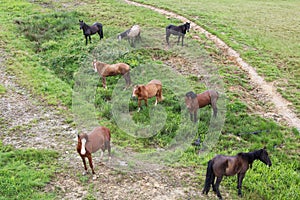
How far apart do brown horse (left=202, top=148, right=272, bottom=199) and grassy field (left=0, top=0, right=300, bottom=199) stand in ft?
2.39

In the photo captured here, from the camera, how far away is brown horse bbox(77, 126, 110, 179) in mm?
7922

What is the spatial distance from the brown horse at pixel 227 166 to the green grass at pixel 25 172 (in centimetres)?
374

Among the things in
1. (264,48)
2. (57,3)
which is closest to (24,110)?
(264,48)

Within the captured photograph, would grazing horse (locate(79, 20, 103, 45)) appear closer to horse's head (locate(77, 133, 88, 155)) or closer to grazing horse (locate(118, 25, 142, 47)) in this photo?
grazing horse (locate(118, 25, 142, 47))

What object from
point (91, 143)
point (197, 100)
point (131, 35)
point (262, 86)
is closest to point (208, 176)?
point (91, 143)

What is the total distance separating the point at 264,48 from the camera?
1875 centimetres

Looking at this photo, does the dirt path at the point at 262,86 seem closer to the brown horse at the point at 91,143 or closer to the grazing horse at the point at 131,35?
the grazing horse at the point at 131,35

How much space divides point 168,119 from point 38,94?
5.25m

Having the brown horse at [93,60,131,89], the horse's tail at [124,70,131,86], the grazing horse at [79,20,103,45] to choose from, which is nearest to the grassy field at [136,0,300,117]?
the horse's tail at [124,70,131,86]

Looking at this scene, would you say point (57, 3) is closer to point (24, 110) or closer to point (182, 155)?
point (24, 110)

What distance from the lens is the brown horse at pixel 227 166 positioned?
7.63 meters

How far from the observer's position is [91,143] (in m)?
8.33

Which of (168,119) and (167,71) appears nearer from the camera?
(168,119)

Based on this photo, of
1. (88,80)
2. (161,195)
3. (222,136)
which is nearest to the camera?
(161,195)
